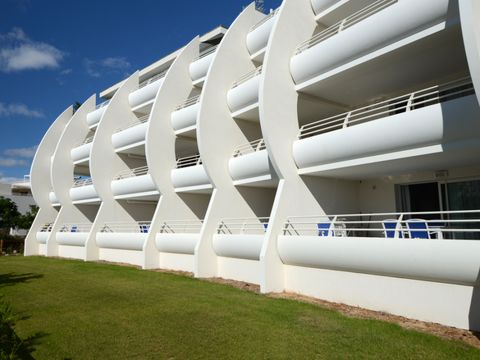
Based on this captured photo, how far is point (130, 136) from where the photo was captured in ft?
79.3

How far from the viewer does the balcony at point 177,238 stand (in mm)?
17000

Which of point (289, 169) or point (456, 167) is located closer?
point (456, 167)

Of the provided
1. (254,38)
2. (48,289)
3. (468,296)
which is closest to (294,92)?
(254,38)

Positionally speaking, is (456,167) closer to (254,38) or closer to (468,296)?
(468,296)

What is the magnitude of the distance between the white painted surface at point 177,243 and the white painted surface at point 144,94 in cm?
1025

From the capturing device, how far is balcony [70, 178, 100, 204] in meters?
26.4

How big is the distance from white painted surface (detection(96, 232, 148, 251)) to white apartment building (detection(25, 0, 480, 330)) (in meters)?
0.13

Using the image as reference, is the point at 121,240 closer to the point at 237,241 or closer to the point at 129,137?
the point at 129,137

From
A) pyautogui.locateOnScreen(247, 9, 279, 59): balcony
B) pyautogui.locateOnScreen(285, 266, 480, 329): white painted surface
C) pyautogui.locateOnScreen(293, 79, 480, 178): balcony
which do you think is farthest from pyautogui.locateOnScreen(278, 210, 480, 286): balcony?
pyautogui.locateOnScreen(247, 9, 279, 59): balcony

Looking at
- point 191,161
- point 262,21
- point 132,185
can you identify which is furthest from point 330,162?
point 132,185

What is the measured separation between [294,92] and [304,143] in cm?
241

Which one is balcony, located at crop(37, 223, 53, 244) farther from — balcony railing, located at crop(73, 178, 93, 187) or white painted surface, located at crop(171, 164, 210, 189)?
white painted surface, located at crop(171, 164, 210, 189)

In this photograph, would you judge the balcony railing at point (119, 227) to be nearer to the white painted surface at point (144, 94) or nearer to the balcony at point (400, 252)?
the white painted surface at point (144, 94)

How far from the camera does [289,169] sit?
13422 millimetres
